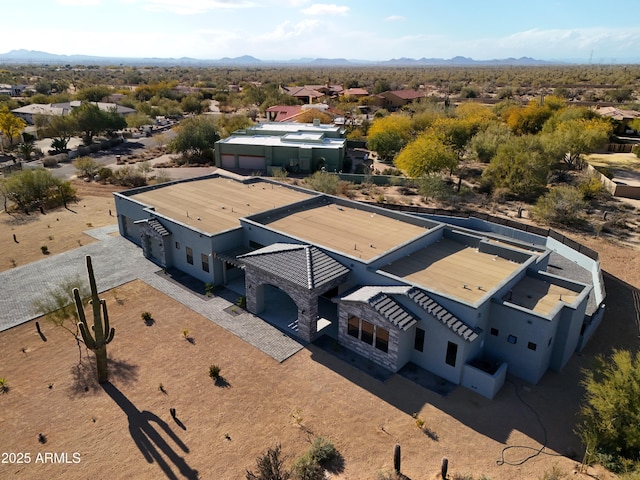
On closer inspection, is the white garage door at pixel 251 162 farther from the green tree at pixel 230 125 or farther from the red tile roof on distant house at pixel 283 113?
the red tile roof on distant house at pixel 283 113

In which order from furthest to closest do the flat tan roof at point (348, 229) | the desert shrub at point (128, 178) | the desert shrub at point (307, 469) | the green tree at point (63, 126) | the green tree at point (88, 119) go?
the green tree at point (88, 119) → the green tree at point (63, 126) → the desert shrub at point (128, 178) → the flat tan roof at point (348, 229) → the desert shrub at point (307, 469)

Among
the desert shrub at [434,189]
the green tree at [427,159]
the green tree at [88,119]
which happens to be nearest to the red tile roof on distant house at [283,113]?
the green tree at [88,119]

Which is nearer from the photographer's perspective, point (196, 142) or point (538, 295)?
point (538, 295)

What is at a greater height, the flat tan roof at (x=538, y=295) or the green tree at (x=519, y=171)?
Answer: the green tree at (x=519, y=171)

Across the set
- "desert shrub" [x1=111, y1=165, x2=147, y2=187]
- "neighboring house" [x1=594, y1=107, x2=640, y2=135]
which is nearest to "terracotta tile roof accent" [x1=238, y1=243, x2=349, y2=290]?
"desert shrub" [x1=111, y1=165, x2=147, y2=187]

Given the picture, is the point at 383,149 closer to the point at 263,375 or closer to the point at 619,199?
the point at 619,199

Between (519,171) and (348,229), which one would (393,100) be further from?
(348,229)

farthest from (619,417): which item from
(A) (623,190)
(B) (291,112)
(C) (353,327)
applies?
(B) (291,112)
